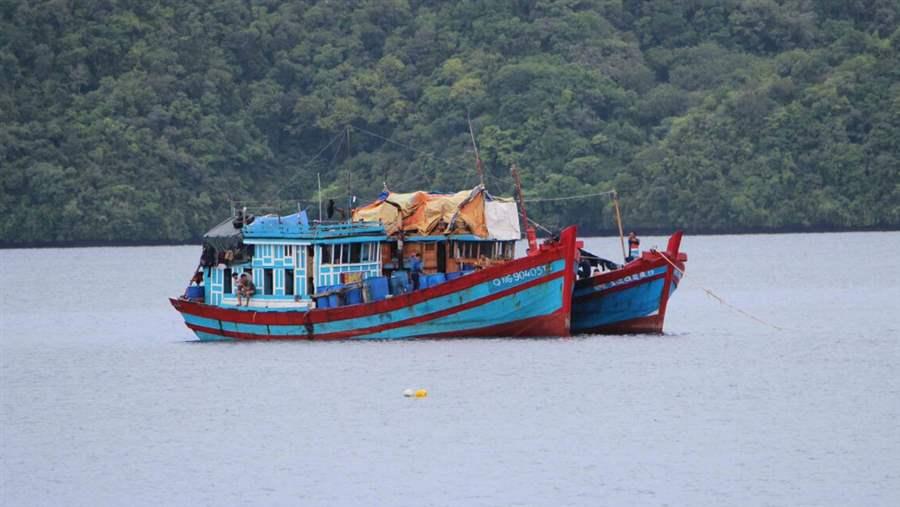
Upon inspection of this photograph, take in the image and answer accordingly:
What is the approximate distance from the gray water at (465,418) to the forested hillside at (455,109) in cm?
8549

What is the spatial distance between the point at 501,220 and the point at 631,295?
4922 millimetres

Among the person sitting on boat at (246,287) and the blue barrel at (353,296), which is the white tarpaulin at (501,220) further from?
the person sitting on boat at (246,287)

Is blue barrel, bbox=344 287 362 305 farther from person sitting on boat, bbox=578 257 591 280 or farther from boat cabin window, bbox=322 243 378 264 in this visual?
person sitting on boat, bbox=578 257 591 280

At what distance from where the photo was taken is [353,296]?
6725 cm

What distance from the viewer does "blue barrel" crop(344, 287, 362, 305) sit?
220 feet

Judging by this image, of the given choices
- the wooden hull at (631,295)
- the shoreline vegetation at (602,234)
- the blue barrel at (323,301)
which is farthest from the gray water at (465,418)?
the shoreline vegetation at (602,234)

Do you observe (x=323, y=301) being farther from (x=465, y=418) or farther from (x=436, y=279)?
(x=465, y=418)

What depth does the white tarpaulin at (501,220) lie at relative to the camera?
69.4 m

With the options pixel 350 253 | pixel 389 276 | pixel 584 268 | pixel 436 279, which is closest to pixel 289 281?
pixel 350 253

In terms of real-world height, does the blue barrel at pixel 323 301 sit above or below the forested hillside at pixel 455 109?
below

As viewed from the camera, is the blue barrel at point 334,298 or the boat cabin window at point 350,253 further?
the boat cabin window at point 350,253

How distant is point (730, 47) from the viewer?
193875 millimetres

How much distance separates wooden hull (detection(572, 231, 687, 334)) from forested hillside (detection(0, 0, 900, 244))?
286 ft

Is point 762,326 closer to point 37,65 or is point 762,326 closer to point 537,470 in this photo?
point 537,470
